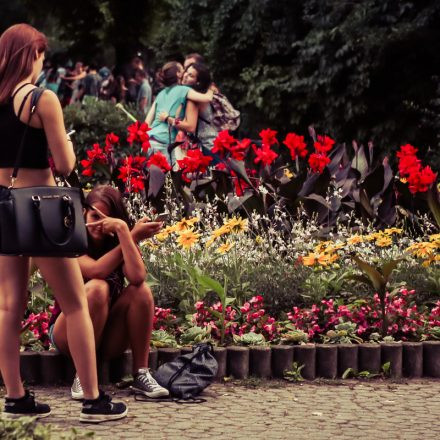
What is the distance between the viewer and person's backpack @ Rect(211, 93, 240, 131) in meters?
12.3

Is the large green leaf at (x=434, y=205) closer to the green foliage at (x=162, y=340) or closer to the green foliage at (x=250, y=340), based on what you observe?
the green foliage at (x=250, y=340)

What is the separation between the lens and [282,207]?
9180 millimetres

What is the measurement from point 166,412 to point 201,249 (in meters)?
2.67

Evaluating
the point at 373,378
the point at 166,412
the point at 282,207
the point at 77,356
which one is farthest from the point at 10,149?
the point at 282,207

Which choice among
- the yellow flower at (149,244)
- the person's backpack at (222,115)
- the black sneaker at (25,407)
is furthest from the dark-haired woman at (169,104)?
the black sneaker at (25,407)

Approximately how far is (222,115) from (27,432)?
8627 millimetres

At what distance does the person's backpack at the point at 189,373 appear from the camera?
20.5ft

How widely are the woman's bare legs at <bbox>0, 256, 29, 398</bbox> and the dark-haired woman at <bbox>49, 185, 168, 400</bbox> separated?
45cm

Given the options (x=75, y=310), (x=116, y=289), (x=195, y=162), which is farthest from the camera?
(x=195, y=162)

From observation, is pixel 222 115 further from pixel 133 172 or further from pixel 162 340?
pixel 162 340

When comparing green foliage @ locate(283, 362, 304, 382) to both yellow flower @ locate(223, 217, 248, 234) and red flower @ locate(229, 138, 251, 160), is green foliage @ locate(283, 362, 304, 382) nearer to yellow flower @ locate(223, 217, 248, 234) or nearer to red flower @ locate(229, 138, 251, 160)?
yellow flower @ locate(223, 217, 248, 234)

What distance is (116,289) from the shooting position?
6457 mm

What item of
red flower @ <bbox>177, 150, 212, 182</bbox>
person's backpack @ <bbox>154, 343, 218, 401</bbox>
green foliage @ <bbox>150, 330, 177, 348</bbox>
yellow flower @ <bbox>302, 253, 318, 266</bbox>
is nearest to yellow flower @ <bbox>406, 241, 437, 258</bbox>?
yellow flower @ <bbox>302, 253, 318, 266</bbox>

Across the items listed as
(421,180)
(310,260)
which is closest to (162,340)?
(310,260)
